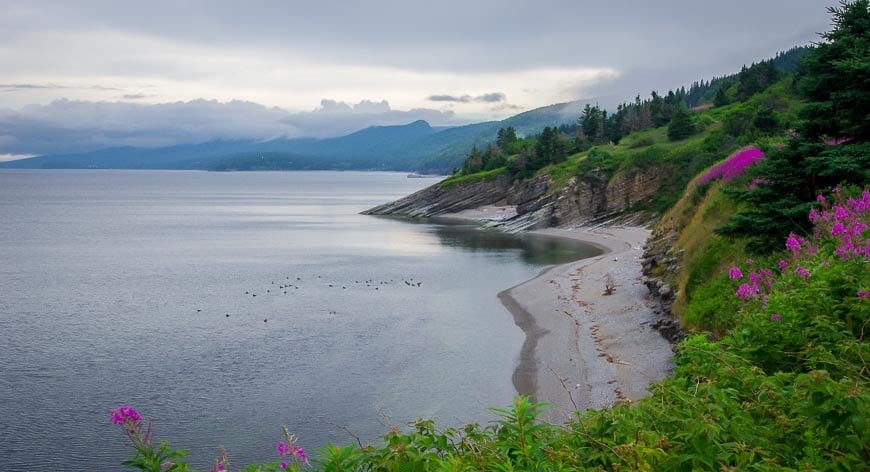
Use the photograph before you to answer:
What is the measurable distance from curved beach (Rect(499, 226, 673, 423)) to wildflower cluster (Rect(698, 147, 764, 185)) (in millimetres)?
6599

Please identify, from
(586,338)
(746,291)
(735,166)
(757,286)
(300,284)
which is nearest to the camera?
(746,291)

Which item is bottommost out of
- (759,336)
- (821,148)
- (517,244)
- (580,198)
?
(517,244)

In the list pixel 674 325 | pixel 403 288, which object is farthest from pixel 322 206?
pixel 674 325

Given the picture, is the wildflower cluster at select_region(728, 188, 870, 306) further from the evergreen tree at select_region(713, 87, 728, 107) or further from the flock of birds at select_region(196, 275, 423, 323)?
the evergreen tree at select_region(713, 87, 728, 107)

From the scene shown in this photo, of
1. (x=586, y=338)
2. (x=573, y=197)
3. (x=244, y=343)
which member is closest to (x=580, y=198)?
(x=573, y=197)

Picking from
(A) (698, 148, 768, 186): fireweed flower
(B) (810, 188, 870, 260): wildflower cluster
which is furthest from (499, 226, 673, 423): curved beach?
(A) (698, 148, 768, 186): fireweed flower

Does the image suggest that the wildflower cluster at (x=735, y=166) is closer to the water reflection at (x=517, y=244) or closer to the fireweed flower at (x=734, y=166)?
the fireweed flower at (x=734, y=166)

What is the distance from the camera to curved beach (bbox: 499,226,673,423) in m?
21.2

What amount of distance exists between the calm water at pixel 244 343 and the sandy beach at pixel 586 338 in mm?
1244

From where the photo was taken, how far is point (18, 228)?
8462cm

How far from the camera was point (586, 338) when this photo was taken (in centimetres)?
2761

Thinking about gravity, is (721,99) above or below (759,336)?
above

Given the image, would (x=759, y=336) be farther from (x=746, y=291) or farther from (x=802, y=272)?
(x=746, y=291)

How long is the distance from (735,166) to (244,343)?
2304 centimetres
